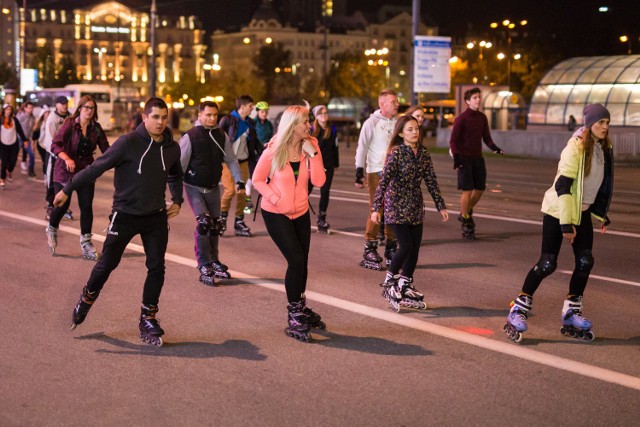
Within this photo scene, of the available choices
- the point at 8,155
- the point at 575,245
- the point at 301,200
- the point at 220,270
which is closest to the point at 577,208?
the point at 575,245

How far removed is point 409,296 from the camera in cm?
854

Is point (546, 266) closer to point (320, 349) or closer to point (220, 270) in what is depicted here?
point (320, 349)

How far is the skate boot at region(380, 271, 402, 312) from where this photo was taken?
28.0ft

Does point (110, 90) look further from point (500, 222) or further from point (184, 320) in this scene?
point (184, 320)

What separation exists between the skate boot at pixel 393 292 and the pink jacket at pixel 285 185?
4.18 feet

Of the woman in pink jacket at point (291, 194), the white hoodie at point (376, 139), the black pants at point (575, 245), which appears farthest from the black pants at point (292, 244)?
the white hoodie at point (376, 139)

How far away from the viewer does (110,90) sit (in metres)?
75.4

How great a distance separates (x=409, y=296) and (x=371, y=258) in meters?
2.36

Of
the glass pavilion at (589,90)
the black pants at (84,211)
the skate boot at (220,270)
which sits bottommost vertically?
the skate boot at (220,270)

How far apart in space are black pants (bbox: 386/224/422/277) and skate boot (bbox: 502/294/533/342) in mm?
1239

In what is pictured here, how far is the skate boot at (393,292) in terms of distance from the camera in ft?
28.0

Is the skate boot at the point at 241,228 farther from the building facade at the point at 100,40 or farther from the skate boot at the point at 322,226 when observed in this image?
the building facade at the point at 100,40

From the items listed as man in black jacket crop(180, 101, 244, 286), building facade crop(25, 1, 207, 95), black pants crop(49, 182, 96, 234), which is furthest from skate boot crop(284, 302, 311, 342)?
building facade crop(25, 1, 207, 95)

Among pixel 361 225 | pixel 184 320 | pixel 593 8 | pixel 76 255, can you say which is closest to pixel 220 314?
pixel 184 320
